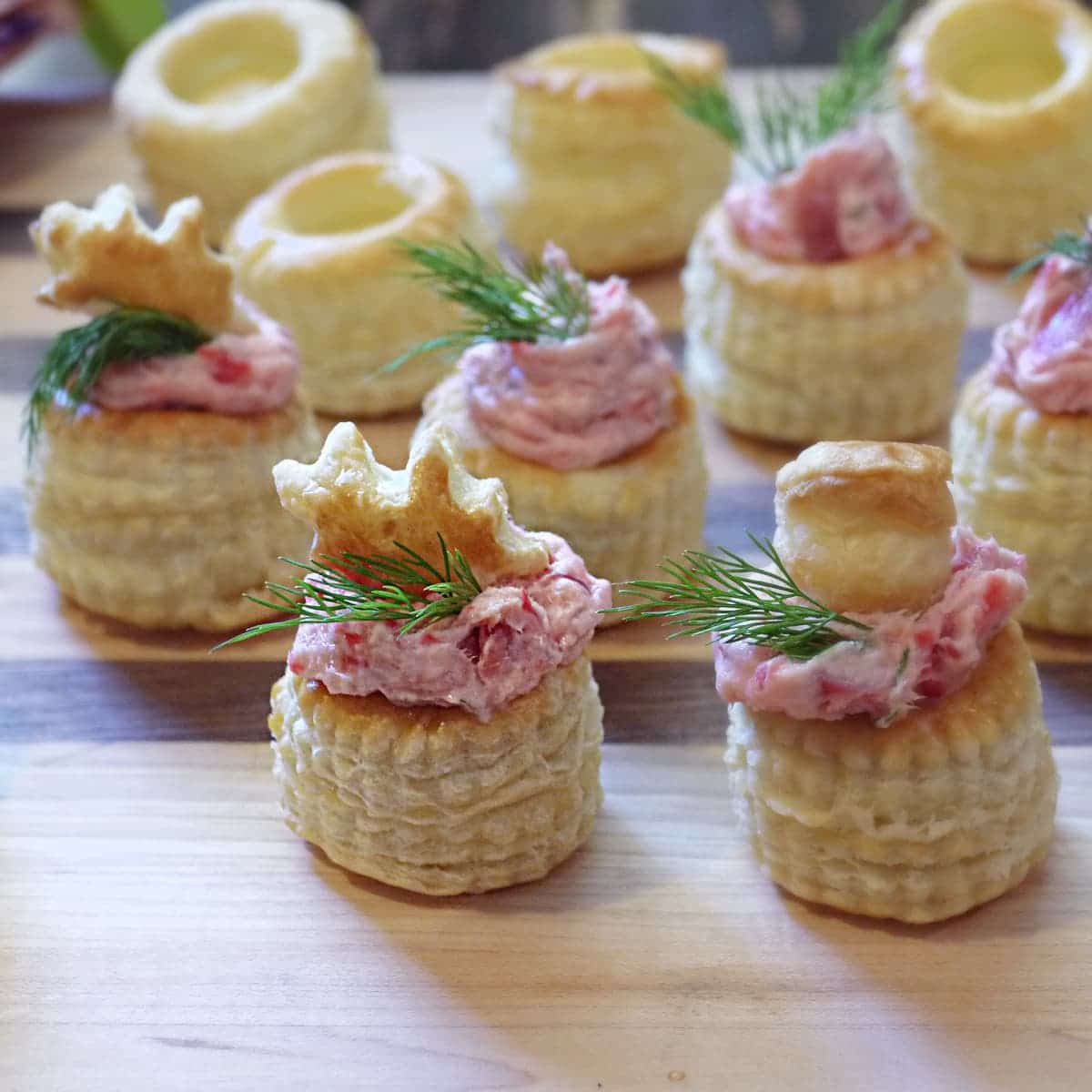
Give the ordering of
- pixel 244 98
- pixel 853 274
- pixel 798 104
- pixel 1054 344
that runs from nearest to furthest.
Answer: pixel 1054 344
pixel 853 274
pixel 798 104
pixel 244 98

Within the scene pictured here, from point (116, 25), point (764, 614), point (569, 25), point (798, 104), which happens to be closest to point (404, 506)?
point (764, 614)

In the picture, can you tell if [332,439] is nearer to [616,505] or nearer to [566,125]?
[616,505]

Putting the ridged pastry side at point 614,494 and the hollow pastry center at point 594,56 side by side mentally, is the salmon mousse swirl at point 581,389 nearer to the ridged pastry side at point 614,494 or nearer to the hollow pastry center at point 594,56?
the ridged pastry side at point 614,494

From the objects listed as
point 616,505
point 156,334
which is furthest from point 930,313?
point 156,334

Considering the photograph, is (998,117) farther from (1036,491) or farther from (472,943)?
(472,943)

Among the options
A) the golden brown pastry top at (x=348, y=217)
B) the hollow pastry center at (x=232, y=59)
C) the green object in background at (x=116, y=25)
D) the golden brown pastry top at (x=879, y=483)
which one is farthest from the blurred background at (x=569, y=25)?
the golden brown pastry top at (x=879, y=483)

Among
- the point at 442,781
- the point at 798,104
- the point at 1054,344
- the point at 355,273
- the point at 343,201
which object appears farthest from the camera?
the point at 343,201
